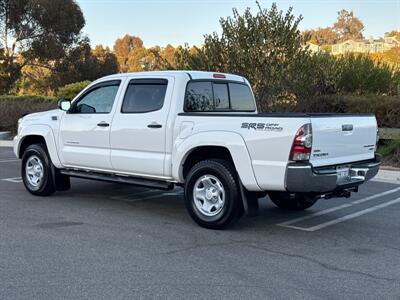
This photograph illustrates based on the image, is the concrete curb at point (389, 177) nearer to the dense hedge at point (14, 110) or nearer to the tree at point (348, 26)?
the dense hedge at point (14, 110)

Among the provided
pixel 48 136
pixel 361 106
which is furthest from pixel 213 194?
pixel 361 106

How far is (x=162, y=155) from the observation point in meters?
7.21

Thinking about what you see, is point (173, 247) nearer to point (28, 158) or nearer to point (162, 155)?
point (162, 155)

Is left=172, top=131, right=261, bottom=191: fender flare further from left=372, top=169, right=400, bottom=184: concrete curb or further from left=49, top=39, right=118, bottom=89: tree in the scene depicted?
left=49, top=39, right=118, bottom=89: tree

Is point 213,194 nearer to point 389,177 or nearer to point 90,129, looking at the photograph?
point 90,129

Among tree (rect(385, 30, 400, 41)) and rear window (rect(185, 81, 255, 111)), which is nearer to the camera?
rear window (rect(185, 81, 255, 111))

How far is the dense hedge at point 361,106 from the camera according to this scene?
1442 cm

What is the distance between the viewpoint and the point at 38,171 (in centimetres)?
894

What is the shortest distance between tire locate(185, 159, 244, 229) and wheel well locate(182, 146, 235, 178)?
0.12 meters

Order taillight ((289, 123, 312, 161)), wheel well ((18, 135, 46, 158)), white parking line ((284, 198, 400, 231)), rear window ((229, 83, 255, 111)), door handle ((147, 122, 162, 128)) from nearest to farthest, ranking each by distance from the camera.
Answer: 1. taillight ((289, 123, 312, 161))
2. white parking line ((284, 198, 400, 231))
3. door handle ((147, 122, 162, 128))
4. rear window ((229, 83, 255, 111))
5. wheel well ((18, 135, 46, 158))

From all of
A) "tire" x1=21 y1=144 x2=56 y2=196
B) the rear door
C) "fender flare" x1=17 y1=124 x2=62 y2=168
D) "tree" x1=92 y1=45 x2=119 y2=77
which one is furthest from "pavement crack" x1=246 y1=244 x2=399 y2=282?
"tree" x1=92 y1=45 x2=119 y2=77

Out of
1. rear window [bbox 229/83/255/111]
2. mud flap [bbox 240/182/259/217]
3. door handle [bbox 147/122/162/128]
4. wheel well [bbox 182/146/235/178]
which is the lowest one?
mud flap [bbox 240/182/259/217]

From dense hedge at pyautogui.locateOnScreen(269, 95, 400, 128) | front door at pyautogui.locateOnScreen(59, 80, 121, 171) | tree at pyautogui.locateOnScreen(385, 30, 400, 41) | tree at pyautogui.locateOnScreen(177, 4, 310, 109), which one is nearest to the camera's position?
front door at pyautogui.locateOnScreen(59, 80, 121, 171)

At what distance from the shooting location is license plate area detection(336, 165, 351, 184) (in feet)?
21.0
